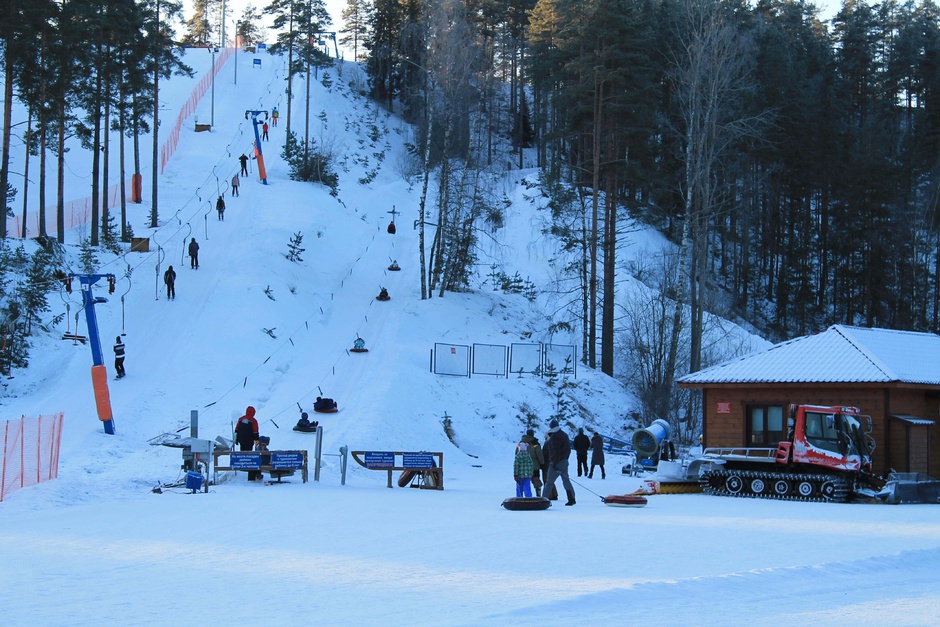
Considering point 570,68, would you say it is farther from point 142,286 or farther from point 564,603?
point 564,603

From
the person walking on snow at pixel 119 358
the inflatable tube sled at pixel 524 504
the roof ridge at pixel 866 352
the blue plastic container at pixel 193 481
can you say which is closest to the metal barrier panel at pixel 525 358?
the roof ridge at pixel 866 352

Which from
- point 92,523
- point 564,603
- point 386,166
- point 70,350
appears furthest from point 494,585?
point 386,166

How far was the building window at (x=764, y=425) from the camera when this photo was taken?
74.3 feet

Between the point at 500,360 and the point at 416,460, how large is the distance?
13.1m

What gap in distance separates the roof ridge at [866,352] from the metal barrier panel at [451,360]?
12.7 metres

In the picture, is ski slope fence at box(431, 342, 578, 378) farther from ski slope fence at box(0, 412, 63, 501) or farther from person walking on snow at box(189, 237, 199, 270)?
ski slope fence at box(0, 412, 63, 501)

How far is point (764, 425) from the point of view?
22.9 metres

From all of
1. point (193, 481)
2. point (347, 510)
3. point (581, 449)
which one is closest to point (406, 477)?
point (193, 481)

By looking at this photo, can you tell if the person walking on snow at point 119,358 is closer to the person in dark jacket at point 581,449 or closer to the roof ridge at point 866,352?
the person in dark jacket at point 581,449

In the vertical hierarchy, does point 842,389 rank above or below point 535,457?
above

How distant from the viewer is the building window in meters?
22.7

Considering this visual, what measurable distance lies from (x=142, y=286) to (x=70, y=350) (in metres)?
6.40

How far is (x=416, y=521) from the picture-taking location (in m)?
13.7

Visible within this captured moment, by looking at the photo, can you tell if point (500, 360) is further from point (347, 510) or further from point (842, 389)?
point (347, 510)
